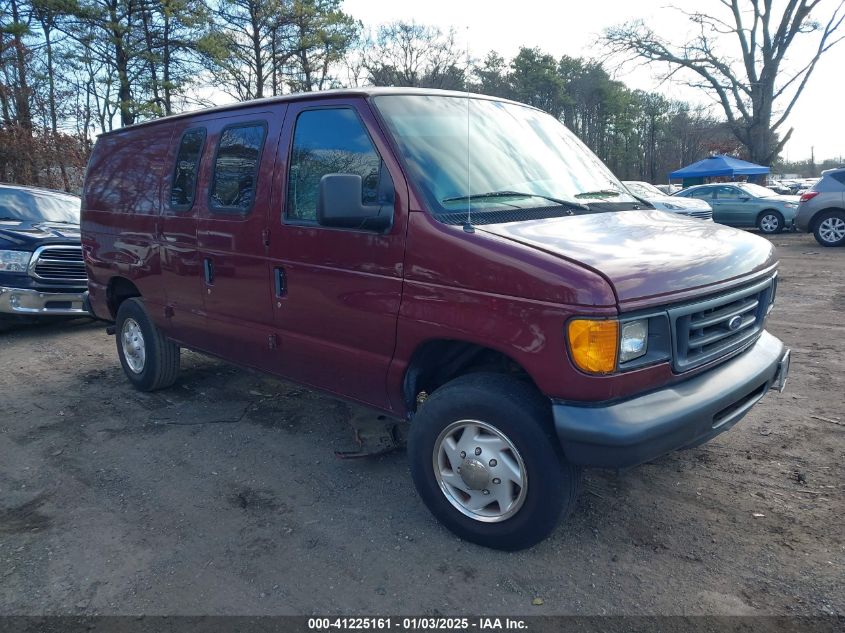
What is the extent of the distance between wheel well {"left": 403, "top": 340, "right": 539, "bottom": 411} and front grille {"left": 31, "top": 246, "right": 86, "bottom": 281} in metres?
5.68

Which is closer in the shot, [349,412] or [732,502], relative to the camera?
[732,502]

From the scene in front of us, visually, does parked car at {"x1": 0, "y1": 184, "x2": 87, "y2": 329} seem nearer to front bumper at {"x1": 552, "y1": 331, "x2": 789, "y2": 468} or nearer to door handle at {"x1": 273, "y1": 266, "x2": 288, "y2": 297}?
door handle at {"x1": 273, "y1": 266, "x2": 288, "y2": 297}

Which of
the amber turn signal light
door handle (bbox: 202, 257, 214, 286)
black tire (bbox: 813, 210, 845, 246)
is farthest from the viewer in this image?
black tire (bbox: 813, 210, 845, 246)

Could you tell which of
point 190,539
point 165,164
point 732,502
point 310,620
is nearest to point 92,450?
point 190,539

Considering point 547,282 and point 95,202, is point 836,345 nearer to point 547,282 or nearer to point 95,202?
point 547,282

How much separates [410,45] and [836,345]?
3363cm

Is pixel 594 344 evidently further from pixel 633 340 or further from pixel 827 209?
pixel 827 209

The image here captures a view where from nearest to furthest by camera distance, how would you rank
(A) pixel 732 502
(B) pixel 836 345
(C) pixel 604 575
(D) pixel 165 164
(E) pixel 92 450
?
1. (C) pixel 604 575
2. (A) pixel 732 502
3. (E) pixel 92 450
4. (D) pixel 165 164
5. (B) pixel 836 345

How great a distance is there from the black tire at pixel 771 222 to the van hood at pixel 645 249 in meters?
16.6

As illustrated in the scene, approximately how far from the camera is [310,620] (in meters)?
2.67

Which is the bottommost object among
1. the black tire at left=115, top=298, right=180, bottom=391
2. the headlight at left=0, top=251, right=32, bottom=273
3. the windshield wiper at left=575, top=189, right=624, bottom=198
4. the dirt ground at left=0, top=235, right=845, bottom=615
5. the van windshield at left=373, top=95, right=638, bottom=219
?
the dirt ground at left=0, top=235, right=845, bottom=615

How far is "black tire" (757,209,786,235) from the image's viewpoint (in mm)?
18047

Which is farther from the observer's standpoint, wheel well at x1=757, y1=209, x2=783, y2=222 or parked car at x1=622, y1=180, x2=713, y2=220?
wheel well at x1=757, y1=209, x2=783, y2=222

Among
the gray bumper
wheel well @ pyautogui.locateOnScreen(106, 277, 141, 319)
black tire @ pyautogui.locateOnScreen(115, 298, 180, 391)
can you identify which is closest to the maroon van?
black tire @ pyautogui.locateOnScreen(115, 298, 180, 391)
